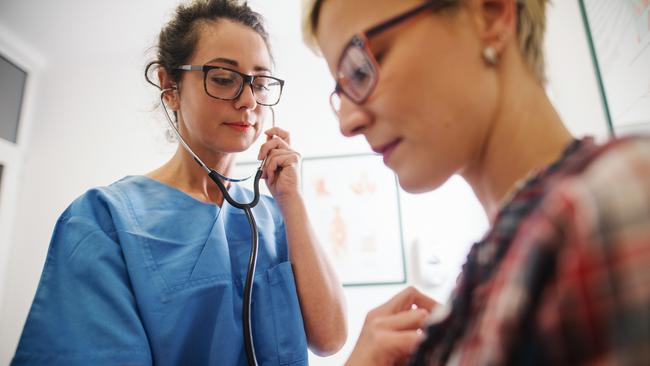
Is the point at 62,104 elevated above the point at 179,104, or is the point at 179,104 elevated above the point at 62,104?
the point at 62,104

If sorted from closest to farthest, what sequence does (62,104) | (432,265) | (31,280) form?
(432,265) → (31,280) → (62,104)

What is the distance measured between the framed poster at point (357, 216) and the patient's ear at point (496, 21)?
1.56 metres

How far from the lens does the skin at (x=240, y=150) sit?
0.86 m

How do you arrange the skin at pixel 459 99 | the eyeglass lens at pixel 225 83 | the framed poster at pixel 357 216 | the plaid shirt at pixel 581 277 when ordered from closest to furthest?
the plaid shirt at pixel 581 277, the skin at pixel 459 99, the eyeglass lens at pixel 225 83, the framed poster at pixel 357 216

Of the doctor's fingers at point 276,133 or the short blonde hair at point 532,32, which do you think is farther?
the doctor's fingers at point 276,133

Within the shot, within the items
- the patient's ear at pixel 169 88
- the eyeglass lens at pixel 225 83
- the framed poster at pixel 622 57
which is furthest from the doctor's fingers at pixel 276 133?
the framed poster at pixel 622 57

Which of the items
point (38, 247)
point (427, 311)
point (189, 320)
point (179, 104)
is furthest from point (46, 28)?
point (427, 311)

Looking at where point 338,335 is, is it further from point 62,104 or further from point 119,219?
point 62,104

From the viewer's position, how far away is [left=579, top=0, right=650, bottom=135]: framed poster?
2.40 ft

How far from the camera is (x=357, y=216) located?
6.43 ft

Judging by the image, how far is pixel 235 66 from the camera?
2.83 feet

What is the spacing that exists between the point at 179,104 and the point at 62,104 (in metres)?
2.13

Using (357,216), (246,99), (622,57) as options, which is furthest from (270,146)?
(357,216)

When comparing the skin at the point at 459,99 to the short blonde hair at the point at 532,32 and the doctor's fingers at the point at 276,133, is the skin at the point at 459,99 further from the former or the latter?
the doctor's fingers at the point at 276,133
